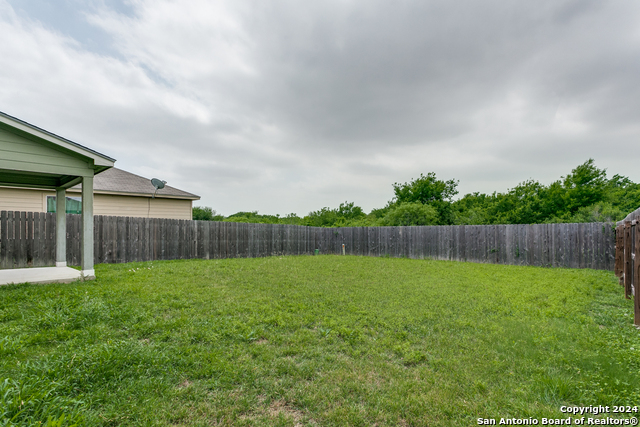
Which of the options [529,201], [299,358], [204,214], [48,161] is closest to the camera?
[299,358]

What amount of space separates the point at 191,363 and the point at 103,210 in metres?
12.6

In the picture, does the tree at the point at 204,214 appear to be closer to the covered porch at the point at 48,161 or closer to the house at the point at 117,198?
the house at the point at 117,198

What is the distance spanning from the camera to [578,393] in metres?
1.99

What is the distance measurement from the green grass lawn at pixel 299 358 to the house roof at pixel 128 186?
861cm

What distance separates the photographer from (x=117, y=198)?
39.5 ft

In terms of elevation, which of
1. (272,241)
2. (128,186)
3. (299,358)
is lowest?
(299,358)

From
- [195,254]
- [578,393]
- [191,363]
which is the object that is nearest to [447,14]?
[578,393]

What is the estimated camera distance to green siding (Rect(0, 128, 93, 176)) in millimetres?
4570

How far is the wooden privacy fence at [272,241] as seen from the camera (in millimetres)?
7756

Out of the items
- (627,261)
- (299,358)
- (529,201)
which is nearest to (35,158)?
(299,358)

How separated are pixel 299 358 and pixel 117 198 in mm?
13099

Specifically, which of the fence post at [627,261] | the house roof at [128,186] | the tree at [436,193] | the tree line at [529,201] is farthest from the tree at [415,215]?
the fence post at [627,261]

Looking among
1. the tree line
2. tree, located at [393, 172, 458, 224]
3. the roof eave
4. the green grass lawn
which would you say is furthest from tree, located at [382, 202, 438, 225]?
the roof eave

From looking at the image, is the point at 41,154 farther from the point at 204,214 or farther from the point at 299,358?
the point at 204,214
